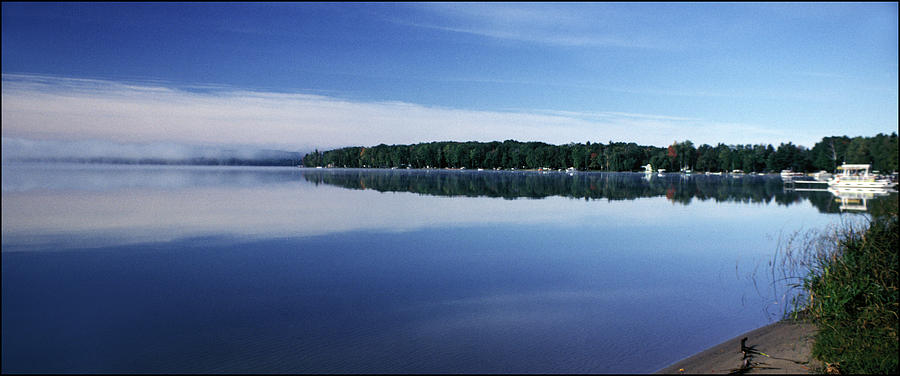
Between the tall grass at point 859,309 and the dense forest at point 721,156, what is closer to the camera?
the tall grass at point 859,309

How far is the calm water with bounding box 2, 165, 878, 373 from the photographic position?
8.05 meters

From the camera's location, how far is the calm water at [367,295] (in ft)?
26.4

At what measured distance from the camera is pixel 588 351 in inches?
332

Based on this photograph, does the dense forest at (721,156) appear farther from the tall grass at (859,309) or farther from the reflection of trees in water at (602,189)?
the tall grass at (859,309)

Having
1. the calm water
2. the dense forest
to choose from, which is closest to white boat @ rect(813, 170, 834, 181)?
the dense forest

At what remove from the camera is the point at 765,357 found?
7688mm

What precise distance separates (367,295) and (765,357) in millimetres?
7154

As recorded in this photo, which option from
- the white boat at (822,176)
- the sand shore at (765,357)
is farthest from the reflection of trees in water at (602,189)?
the white boat at (822,176)

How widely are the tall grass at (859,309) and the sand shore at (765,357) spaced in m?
0.26

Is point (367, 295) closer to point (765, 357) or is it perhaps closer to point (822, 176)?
point (765, 357)

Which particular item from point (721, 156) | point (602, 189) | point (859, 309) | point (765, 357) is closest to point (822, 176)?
point (721, 156)

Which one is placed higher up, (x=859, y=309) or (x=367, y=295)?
(x=859, y=309)

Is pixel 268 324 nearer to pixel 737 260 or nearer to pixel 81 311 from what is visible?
pixel 81 311

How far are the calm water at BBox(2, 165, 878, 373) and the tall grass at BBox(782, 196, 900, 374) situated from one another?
67.4 inches
